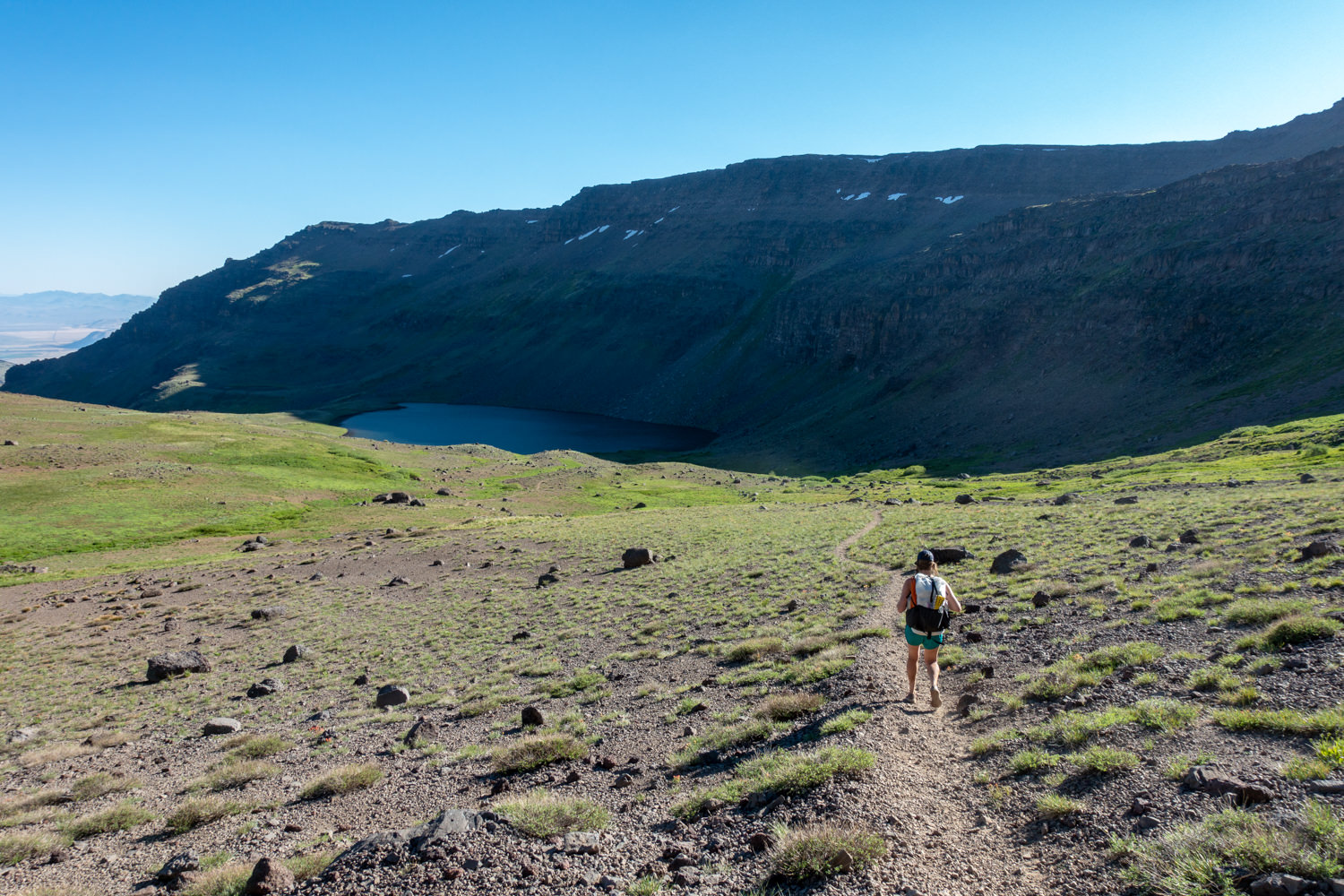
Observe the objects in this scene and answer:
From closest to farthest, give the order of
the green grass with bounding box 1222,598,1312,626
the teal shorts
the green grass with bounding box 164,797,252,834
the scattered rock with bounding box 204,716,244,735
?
the green grass with bounding box 164,797,252,834 < the teal shorts < the green grass with bounding box 1222,598,1312,626 < the scattered rock with bounding box 204,716,244,735

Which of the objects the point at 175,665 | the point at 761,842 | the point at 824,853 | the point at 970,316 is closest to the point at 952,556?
the point at 761,842

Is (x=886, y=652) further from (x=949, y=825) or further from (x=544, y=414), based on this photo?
(x=544, y=414)

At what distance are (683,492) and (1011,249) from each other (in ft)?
254

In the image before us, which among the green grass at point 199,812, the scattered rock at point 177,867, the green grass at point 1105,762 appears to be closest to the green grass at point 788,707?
the green grass at point 1105,762

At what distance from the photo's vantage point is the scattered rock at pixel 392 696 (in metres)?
15.9

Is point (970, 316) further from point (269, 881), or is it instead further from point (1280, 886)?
point (269, 881)

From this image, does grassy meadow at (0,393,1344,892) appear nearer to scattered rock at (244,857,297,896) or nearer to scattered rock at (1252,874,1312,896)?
scattered rock at (1252,874,1312,896)

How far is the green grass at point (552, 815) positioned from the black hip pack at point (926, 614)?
224 inches

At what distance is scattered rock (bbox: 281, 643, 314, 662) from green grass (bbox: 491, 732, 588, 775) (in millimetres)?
12587

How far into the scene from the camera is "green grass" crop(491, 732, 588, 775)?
35.7 feet

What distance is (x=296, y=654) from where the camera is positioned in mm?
20922

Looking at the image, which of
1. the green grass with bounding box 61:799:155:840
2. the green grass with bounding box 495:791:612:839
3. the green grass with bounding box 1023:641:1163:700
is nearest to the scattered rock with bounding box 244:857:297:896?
the green grass with bounding box 495:791:612:839

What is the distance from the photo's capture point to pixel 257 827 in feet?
32.2

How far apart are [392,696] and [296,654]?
23.1 ft
